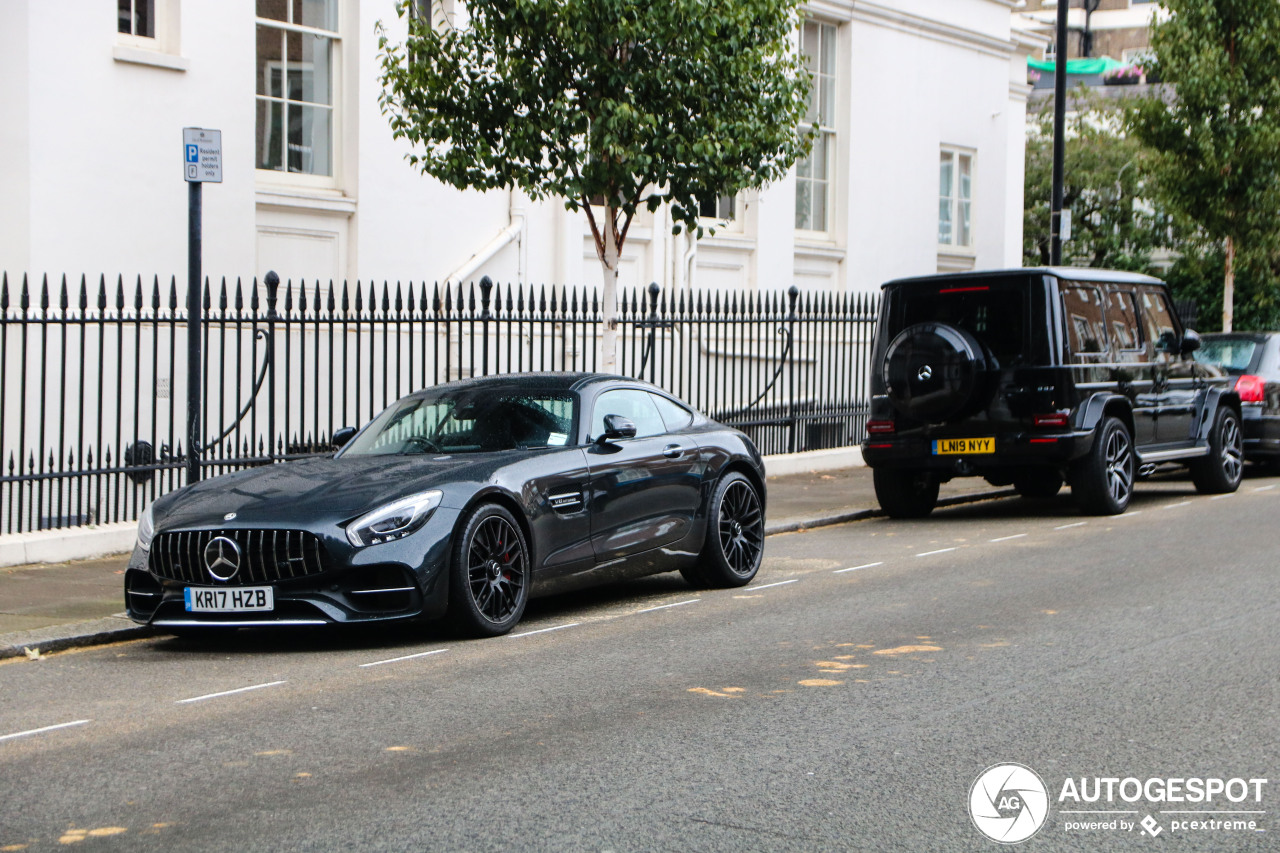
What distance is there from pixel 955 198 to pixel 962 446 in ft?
46.4

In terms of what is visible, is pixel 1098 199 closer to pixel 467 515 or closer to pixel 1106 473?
pixel 1106 473

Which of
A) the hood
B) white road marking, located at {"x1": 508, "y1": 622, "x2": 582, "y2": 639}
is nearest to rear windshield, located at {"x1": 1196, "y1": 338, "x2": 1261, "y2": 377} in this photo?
white road marking, located at {"x1": 508, "y1": 622, "x2": 582, "y2": 639}

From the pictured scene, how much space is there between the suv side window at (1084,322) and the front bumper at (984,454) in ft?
2.42

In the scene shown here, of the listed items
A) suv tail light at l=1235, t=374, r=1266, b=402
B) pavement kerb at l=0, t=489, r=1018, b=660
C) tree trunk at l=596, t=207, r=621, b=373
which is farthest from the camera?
suv tail light at l=1235, t=374, r=1266, b=402

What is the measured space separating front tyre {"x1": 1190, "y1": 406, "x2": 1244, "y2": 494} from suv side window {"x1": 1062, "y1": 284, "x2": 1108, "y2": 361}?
2.52 meters

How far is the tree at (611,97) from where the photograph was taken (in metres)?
12.7

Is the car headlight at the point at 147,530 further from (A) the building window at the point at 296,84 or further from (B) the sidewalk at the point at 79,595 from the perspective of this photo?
(A) the building window at the point at 296,84

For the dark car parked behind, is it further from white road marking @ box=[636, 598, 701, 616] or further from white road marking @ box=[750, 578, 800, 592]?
white road marking @ box=[636, 598, 701, 616]

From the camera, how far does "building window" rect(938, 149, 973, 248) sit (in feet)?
86.9

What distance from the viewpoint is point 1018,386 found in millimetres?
13195

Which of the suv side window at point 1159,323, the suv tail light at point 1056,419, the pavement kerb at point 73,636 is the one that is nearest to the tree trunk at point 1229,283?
the suv side window at point 1159,323

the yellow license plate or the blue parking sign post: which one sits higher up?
the blue parking sign post

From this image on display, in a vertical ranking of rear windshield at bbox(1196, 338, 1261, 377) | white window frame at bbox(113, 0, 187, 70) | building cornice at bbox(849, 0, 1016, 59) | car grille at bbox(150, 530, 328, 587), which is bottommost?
car grille at bbox(150, 530, 328, 587)

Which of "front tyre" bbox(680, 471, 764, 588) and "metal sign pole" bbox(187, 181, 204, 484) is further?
"metal sign pole" bbox(187, 181, 204, 484)
